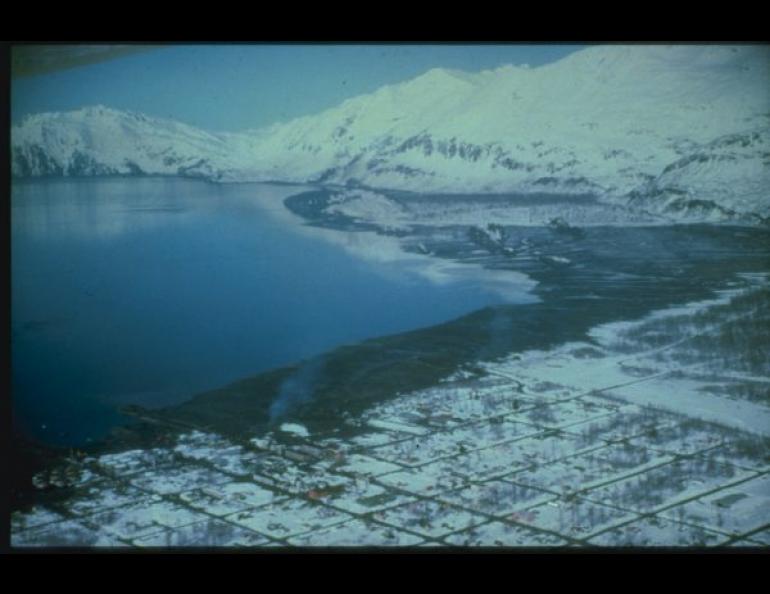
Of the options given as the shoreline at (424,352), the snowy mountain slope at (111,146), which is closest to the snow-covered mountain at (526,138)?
the snowy mountain slope at (111,146)

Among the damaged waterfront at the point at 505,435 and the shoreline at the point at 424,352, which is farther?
the shoreline at the point at 424,352

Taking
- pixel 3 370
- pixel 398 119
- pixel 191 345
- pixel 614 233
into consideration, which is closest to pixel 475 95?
pixel 398 119

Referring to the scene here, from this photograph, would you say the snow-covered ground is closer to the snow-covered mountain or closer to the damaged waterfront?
the damaged waterfront

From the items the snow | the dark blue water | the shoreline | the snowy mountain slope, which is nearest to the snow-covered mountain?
the snowy mountain slope

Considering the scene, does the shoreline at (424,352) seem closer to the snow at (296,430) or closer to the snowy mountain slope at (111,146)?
the snow at (296,430)

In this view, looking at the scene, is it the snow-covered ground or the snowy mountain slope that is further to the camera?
the snowy mountain slope

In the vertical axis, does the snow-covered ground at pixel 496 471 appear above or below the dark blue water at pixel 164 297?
below

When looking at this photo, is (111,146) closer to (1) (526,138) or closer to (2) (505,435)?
(1) (526,138)
